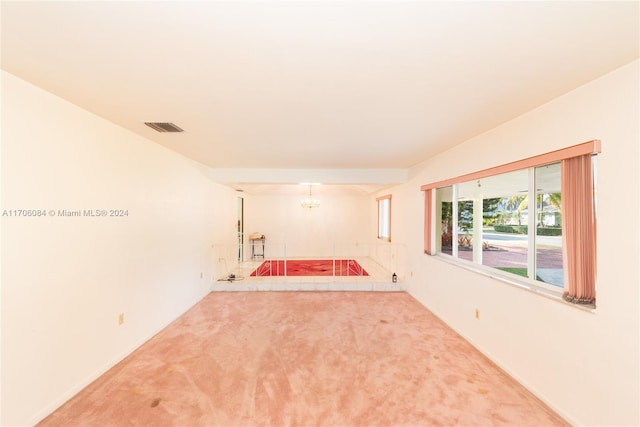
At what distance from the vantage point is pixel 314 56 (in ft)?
4.77

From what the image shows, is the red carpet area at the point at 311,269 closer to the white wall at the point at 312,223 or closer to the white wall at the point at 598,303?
the white wall at the point at 312,223

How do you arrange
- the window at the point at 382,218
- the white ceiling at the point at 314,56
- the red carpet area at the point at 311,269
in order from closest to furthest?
the white ceiling at the point at 314,56 < the red carpet area at the point at 311,269 < the window at the point at 382,218

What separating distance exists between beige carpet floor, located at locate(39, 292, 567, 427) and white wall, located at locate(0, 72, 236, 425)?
300 mm

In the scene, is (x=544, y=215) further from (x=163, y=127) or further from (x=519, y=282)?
(x=163, y=127)

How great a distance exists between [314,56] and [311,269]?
5.97 meters

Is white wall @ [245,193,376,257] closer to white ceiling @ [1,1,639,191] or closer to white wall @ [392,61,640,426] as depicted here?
white wall @ [392,61,640,426]

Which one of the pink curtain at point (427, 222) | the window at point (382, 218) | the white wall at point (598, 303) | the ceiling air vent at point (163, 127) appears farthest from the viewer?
the window at point (382, 218)

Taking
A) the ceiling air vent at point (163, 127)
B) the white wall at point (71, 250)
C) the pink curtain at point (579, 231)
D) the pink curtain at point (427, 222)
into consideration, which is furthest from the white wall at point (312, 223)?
the pink curtain at point (579, 231)

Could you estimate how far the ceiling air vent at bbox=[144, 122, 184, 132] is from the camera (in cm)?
261

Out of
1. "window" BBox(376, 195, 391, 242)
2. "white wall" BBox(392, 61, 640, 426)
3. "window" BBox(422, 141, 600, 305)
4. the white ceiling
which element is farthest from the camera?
"window" BBox(376, 195, 391, 242)

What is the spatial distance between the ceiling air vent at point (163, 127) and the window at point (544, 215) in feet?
11.9

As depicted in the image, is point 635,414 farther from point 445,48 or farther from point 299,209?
point 299,209

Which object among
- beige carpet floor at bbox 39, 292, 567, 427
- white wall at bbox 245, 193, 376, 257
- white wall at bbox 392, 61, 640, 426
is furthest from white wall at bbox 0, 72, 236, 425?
white wall at bbox 245, 193, 376, 257

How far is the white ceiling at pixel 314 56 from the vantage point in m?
1.14
